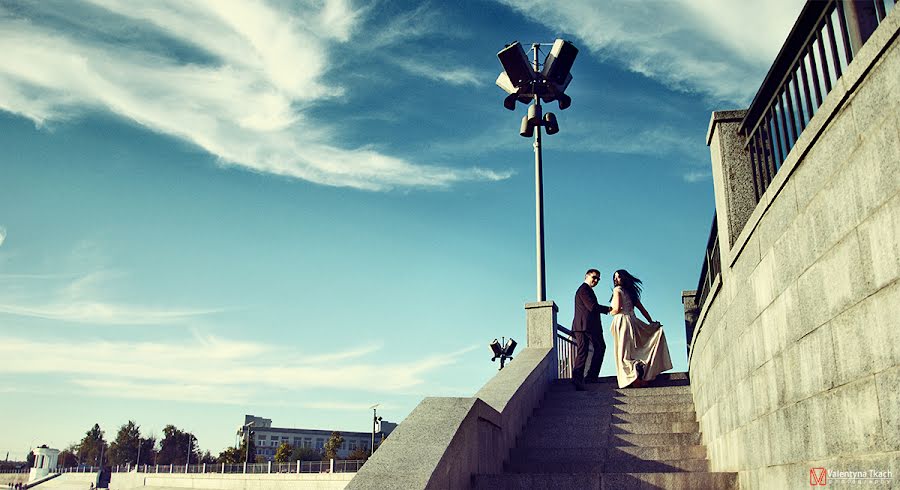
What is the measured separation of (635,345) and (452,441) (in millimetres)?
5175

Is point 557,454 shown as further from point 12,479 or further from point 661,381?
point 12,479

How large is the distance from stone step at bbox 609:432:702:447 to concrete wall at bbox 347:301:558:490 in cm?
115

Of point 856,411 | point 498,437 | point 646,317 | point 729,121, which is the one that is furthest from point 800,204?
→ point 646,317

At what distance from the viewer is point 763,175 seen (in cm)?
532

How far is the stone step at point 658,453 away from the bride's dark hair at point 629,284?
3.29 m

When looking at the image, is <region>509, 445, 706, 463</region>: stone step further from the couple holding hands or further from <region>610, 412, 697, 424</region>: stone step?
the couple holding hands

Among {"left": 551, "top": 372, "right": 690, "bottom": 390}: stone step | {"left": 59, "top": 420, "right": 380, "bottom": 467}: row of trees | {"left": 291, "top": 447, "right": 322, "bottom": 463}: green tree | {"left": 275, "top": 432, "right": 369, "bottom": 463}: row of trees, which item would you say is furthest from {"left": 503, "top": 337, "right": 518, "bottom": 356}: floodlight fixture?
{"left": 59, "top": 420, "right": 380, "bottom": 467}: row of trees

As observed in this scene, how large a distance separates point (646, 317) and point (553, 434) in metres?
2.80

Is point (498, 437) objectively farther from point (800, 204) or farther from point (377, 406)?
point (377, 406)

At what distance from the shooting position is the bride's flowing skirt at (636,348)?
9.88 m

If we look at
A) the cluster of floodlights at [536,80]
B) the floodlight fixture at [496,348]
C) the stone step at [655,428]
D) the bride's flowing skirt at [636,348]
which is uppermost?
the cluster of floodlights at [536,80]

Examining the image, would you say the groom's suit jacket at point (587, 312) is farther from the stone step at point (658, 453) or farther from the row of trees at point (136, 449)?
the row of trees at point (136, 449)

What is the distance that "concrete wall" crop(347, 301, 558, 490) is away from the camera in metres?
5.12

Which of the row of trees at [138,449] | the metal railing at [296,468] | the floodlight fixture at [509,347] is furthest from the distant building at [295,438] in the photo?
the floodlight fixture at [509,347]
